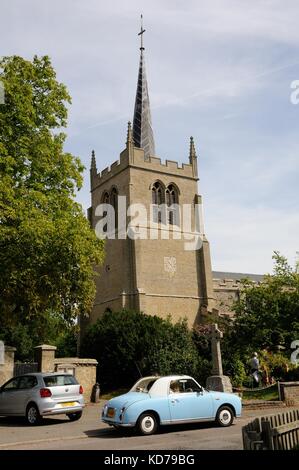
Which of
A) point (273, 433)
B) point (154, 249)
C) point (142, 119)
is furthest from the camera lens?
point (142, 119)

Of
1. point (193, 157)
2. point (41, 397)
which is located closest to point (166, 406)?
point (41, 397)

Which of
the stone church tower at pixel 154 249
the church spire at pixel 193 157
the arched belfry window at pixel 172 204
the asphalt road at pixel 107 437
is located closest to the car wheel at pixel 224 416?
the asphalt road at pixel 107 437

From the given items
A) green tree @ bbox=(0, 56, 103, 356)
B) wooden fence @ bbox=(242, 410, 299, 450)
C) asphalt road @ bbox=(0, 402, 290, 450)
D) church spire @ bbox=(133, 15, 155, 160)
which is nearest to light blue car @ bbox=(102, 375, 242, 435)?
asphalt road @ bbox=(0, 402, 290, 450)

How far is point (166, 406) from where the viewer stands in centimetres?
1105

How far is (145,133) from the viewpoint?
50.8 meters

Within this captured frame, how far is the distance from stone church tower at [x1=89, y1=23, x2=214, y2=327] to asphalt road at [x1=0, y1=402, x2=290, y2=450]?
25705mm

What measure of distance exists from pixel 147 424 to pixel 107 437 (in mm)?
997

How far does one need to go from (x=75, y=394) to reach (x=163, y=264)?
92.4 feet

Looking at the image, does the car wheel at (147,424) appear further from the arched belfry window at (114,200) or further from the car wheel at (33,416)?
the arched belfry window at (114,200)

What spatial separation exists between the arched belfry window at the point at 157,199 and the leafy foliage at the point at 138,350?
14.2 metres

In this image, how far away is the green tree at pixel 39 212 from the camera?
15.3m

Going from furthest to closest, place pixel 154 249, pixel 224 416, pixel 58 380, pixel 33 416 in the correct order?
pixel 154 249 < pixel 58 380 < pixel 33 416 < pixel 224 416

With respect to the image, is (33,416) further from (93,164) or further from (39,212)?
(93,164)

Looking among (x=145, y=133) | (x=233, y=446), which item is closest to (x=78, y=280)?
(x=233, y=446)
